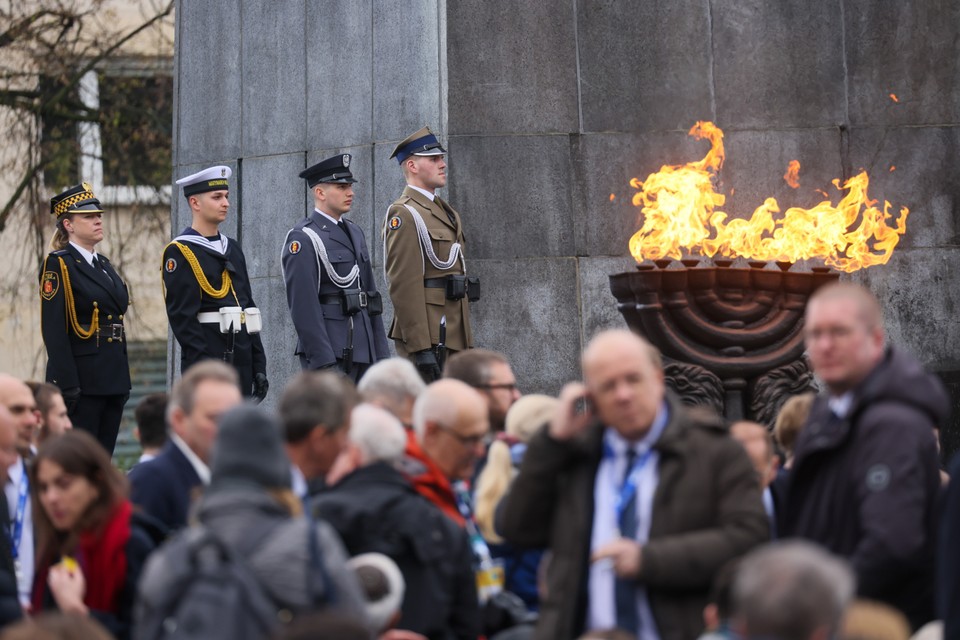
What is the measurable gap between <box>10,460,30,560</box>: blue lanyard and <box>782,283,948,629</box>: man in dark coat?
8.41 feet

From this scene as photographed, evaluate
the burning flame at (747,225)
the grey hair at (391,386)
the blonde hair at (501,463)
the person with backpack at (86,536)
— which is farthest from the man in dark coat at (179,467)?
the burning flame at (747,225)

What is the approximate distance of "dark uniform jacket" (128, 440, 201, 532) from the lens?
5.75m

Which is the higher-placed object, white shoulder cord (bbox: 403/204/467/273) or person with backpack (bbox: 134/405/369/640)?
white shoulder cord (bbox: 403/204/467/273)

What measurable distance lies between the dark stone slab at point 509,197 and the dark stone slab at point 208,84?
198 cm

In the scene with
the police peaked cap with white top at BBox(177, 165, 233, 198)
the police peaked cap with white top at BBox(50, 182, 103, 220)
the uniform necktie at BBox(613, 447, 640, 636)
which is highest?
the police peaked cap with white top at BBox(177, 165, 233, 198)

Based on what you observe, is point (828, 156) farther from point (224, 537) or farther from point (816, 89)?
point (224, 537)

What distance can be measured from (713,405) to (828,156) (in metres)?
2.90

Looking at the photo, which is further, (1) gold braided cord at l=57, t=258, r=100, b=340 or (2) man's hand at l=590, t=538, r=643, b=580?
(1) gold braided cord at l=57, t=258, r=100, b=340

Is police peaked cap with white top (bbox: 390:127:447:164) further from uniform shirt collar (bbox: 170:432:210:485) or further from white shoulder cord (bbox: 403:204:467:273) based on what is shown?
uniform shirt collar (bbox: 170:432:210:485)

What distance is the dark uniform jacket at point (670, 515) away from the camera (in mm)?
4633

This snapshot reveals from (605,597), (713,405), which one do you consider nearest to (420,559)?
(605,597)

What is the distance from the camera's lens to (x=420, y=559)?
516 cm

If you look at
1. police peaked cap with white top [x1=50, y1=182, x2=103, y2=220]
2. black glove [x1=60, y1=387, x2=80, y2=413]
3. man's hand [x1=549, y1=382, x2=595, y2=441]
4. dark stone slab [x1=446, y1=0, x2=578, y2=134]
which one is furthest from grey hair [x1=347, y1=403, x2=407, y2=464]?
dark stone slab [x1=446, y1=0, x2=578, y2=134]

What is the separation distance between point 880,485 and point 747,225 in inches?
296
